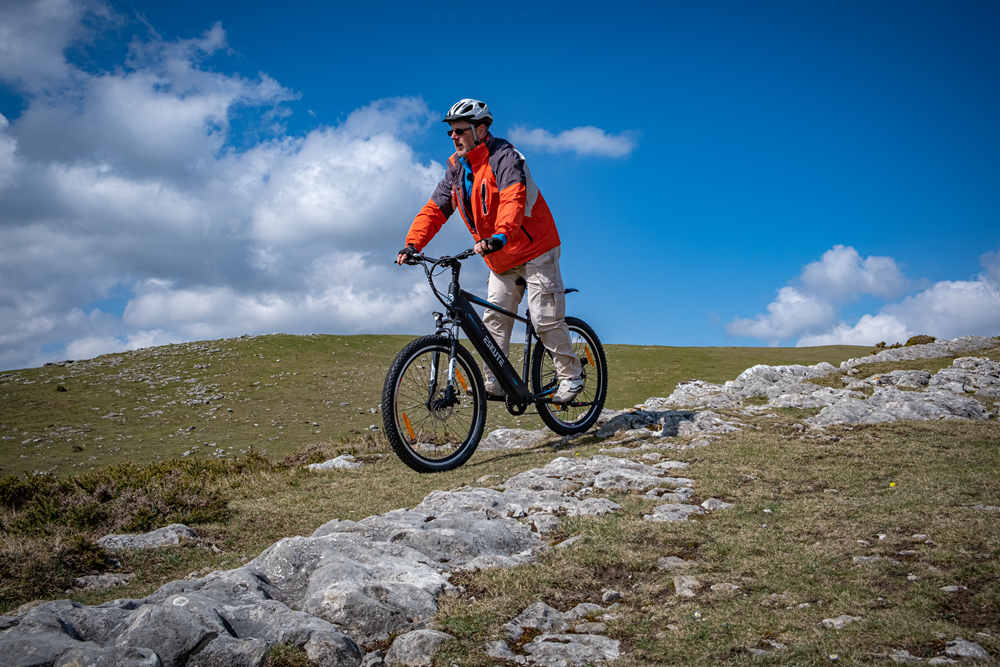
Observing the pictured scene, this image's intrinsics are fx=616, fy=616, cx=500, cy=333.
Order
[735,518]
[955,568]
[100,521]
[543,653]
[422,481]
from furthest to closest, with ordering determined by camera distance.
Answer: [422,481], [100,521], [735,518], [955,568], [543,653]

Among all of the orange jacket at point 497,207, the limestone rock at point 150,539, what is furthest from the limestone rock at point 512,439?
the limestone rock at point 150,539

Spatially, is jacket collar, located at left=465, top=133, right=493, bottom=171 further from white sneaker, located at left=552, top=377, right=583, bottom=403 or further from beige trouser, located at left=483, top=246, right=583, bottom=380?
white sneaker, located at left=552, top=377, right=583, bottom=403

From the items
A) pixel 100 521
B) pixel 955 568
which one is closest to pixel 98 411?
pixel 100 521

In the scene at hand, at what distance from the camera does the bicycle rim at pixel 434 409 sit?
255 inches

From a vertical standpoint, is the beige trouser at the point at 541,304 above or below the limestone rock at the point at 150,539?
above

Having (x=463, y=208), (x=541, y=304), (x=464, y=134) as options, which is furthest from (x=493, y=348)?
(x=464, y=134)

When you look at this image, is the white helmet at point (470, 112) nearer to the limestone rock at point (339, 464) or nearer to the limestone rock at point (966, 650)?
the limestone rock at point (339, 464)

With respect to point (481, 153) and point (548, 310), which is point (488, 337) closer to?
point (548, 310)

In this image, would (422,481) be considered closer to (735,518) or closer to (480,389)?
(480,389)

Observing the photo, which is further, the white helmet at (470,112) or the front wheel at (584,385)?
the front wheel at (584,385)

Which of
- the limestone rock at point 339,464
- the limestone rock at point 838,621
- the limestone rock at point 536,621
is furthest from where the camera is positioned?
the limestone rock at point 339,464

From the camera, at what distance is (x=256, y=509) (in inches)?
247

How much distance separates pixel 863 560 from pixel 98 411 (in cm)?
2127

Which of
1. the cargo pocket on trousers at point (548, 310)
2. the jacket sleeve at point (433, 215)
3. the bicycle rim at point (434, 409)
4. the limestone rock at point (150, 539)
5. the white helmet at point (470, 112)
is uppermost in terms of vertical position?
the white helmet at point (470, 112)
